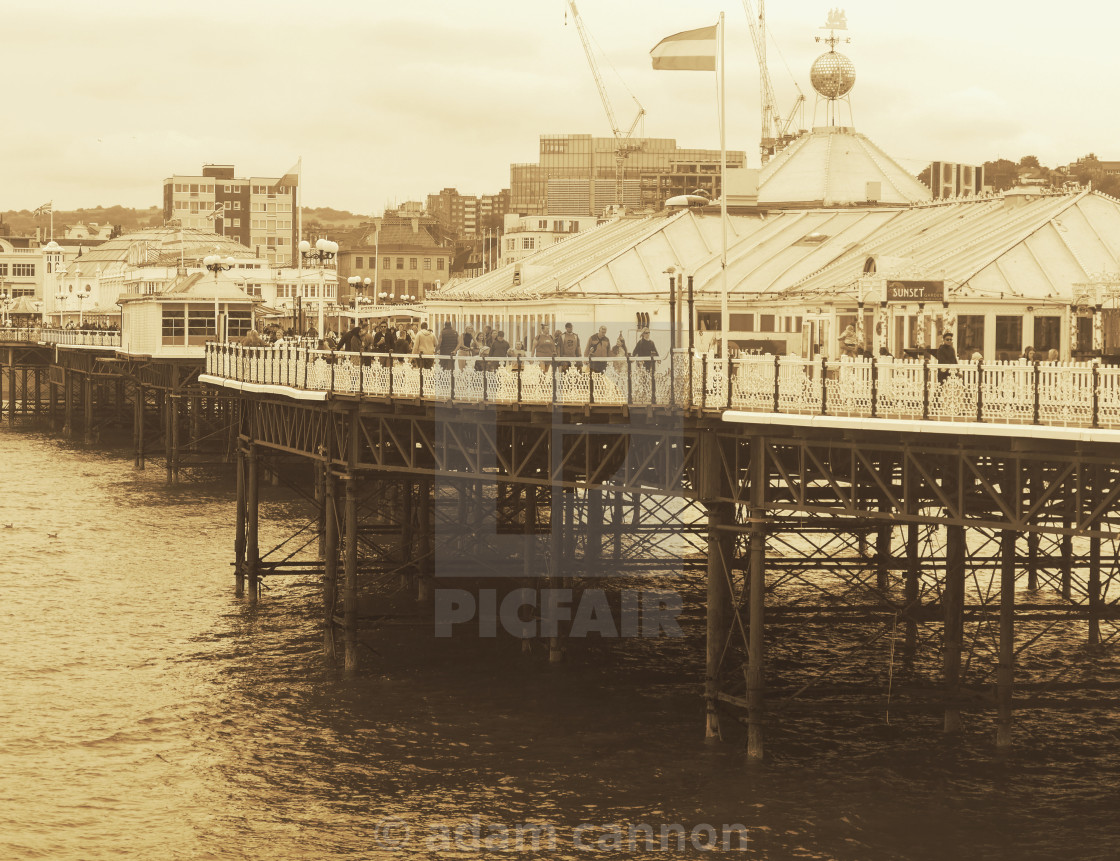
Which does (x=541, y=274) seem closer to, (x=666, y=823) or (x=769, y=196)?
(x=769, y=196)

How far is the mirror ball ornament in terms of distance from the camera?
2874 inches

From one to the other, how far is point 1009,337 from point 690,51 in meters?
11.5

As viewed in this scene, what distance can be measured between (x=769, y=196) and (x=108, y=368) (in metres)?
56.8

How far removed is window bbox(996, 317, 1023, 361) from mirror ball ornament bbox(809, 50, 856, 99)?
33.8 meters

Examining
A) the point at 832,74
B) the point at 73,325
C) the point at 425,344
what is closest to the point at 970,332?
the point at 425,344

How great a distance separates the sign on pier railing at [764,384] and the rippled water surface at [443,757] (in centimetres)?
717

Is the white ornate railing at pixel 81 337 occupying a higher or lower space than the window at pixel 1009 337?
higher

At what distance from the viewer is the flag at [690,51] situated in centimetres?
3650

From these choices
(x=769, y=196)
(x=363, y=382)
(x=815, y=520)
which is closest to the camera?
(x=363, y=382)

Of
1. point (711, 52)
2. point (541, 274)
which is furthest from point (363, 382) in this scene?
point (541, 274)

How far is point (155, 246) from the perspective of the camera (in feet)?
483

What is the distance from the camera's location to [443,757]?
35.3 metres

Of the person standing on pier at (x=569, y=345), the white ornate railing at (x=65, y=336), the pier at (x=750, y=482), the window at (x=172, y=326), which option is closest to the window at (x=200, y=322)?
the window at (x=172, y=326)

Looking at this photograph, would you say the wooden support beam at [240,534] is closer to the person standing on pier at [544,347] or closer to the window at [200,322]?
the person standing on pier at [544,347]
